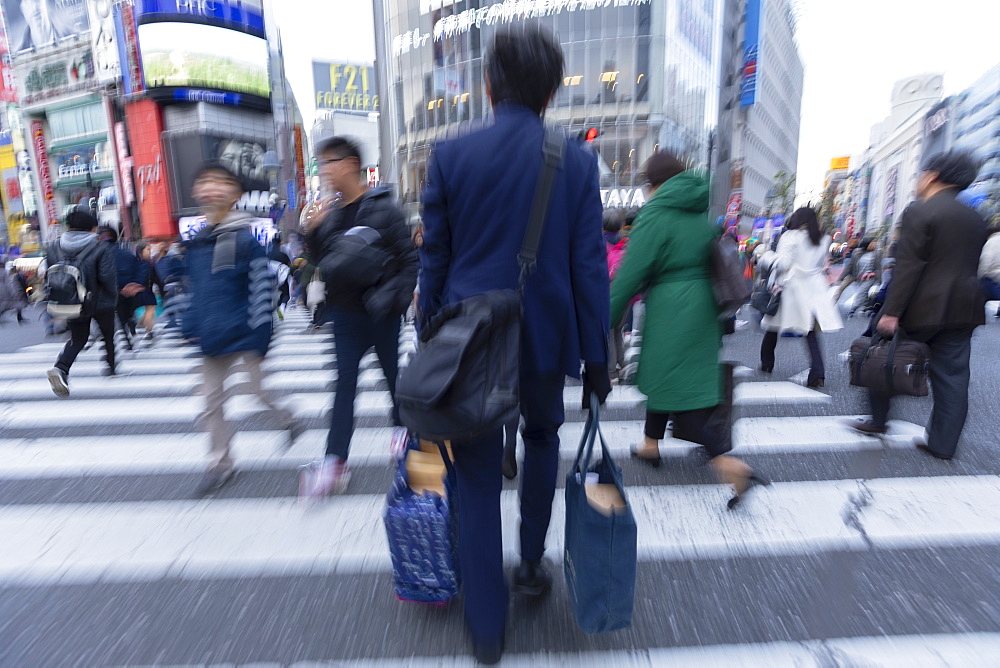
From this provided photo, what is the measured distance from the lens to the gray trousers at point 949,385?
10.9 feet

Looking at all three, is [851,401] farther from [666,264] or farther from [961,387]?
[666,264]

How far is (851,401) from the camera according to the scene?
191 inches

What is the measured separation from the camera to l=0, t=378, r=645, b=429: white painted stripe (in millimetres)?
4816

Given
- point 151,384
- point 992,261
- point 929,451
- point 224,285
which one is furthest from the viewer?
point 151,384

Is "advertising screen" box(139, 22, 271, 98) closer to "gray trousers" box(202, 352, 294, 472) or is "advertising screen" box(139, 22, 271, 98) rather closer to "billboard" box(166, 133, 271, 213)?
"billboard" box(166, 133, 271, 213)

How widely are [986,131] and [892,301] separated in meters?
117

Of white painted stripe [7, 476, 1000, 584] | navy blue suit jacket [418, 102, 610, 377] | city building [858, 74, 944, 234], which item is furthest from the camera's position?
city building [858, 74, 944, 234]

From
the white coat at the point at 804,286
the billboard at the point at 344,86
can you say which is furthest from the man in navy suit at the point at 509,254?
the billboard at the point at 344,86

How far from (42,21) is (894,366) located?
5039 centimetres

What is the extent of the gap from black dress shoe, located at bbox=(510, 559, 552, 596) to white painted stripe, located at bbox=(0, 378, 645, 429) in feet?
8.96

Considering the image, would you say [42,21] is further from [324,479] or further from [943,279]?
[943,279]

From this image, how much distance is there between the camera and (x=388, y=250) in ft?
9.55

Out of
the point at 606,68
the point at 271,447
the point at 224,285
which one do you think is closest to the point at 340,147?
the point at 224,285

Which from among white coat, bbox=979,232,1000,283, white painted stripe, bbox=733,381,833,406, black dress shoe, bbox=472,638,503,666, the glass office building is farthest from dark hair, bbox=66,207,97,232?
the glass office building
